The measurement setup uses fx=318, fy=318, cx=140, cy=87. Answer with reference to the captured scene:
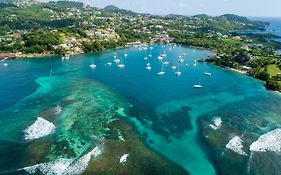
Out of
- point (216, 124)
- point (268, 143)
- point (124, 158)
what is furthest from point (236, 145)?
point (124, 158)

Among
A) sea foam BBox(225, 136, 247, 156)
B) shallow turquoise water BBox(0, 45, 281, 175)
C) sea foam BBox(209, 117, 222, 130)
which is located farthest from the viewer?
sea foam BBox(209, 117, 222, 130)

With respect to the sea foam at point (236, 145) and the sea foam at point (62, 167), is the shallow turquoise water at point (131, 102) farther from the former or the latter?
the sea foam at point (62, 167)

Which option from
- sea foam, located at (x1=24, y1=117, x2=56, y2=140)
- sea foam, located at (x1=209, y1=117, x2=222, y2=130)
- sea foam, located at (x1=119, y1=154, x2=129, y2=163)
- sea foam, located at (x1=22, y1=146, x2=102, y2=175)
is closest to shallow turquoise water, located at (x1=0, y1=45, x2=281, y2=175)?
sea foam, located at (x1=24, y1=117, x2=56, y2=140)

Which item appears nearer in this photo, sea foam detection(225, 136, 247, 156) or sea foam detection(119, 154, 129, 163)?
sea foam detection(119, 154, 129, 163)

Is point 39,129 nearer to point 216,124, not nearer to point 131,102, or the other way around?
point 131,102

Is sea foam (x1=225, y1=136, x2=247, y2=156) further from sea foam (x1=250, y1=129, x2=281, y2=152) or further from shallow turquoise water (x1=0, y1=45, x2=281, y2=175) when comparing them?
sea foam (x1=250, y1=129, x2=281, y2=152)

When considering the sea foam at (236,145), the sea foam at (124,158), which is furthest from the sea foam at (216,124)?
the sea foam at (124,158)
